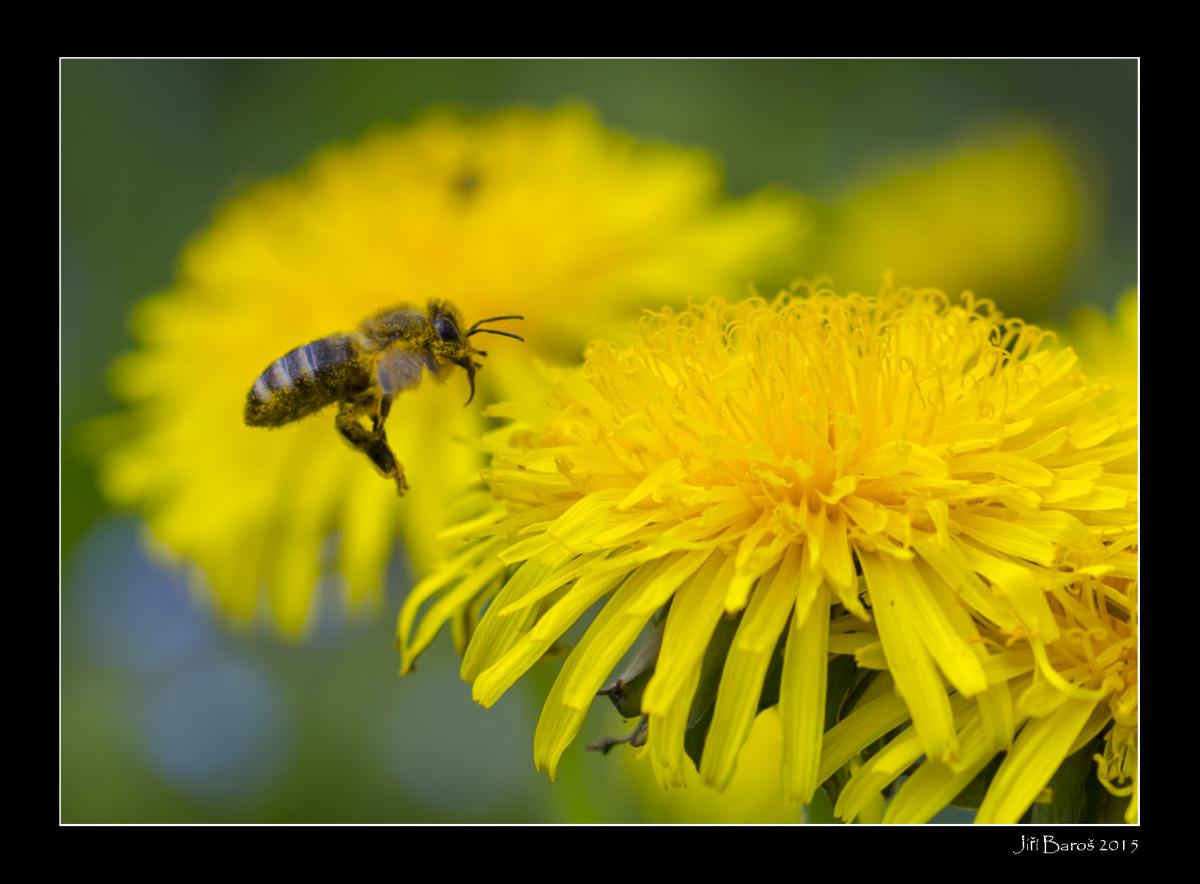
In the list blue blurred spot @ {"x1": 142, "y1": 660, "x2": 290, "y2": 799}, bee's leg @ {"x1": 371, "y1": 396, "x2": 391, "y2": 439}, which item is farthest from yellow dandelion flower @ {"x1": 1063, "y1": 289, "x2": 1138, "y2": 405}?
blue blurred spot @ {"x1": 142, "y1": 660, "x2": 290, "y2": 799}

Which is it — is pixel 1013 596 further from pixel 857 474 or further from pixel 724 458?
pixel 724 458

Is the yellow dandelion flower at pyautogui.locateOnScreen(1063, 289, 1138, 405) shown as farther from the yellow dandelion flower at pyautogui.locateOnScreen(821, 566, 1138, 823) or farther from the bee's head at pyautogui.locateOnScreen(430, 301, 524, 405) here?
the bee's head at pyautogui.locateOnScreen(430, 301, 524, 405)

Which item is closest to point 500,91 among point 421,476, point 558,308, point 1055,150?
point 558,308

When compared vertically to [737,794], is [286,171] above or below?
above

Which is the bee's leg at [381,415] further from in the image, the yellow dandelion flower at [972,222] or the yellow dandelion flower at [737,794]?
the yellow dandelion flower at [972,222]

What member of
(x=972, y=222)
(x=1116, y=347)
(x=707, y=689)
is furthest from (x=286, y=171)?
(x=707, y=689)

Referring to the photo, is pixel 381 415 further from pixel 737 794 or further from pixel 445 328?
pixel 737 794
